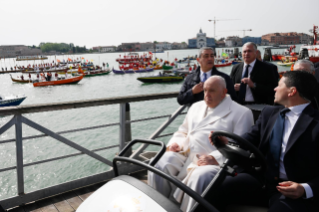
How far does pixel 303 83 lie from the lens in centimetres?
179

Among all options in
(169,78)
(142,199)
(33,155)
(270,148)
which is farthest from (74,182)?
(169,78)

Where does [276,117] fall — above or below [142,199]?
above

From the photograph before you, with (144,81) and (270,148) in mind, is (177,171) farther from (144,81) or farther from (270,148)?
(144,81)

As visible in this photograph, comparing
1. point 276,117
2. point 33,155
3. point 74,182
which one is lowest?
point 33,155

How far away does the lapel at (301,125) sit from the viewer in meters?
1.78

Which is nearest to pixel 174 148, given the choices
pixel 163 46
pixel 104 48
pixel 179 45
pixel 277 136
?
pixel 277 136

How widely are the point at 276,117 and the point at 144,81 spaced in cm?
4241

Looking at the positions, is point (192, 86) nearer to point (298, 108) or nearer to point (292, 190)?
point (298, 108)

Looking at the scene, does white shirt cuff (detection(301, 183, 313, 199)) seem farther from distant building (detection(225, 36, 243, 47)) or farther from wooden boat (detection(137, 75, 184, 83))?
distant building (detection(225, 36, 243, 47))

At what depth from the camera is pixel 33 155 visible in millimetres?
13609

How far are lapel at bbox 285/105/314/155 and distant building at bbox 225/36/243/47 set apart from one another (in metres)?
141

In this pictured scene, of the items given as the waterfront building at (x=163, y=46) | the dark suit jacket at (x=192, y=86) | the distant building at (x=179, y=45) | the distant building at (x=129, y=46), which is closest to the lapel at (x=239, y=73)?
the dark suit jacket at (x=192, y=86)

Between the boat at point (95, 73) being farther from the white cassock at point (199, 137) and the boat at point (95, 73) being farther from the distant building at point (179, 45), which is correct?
the distant building at point (179, 45)

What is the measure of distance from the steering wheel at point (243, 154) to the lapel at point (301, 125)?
0.29 m
